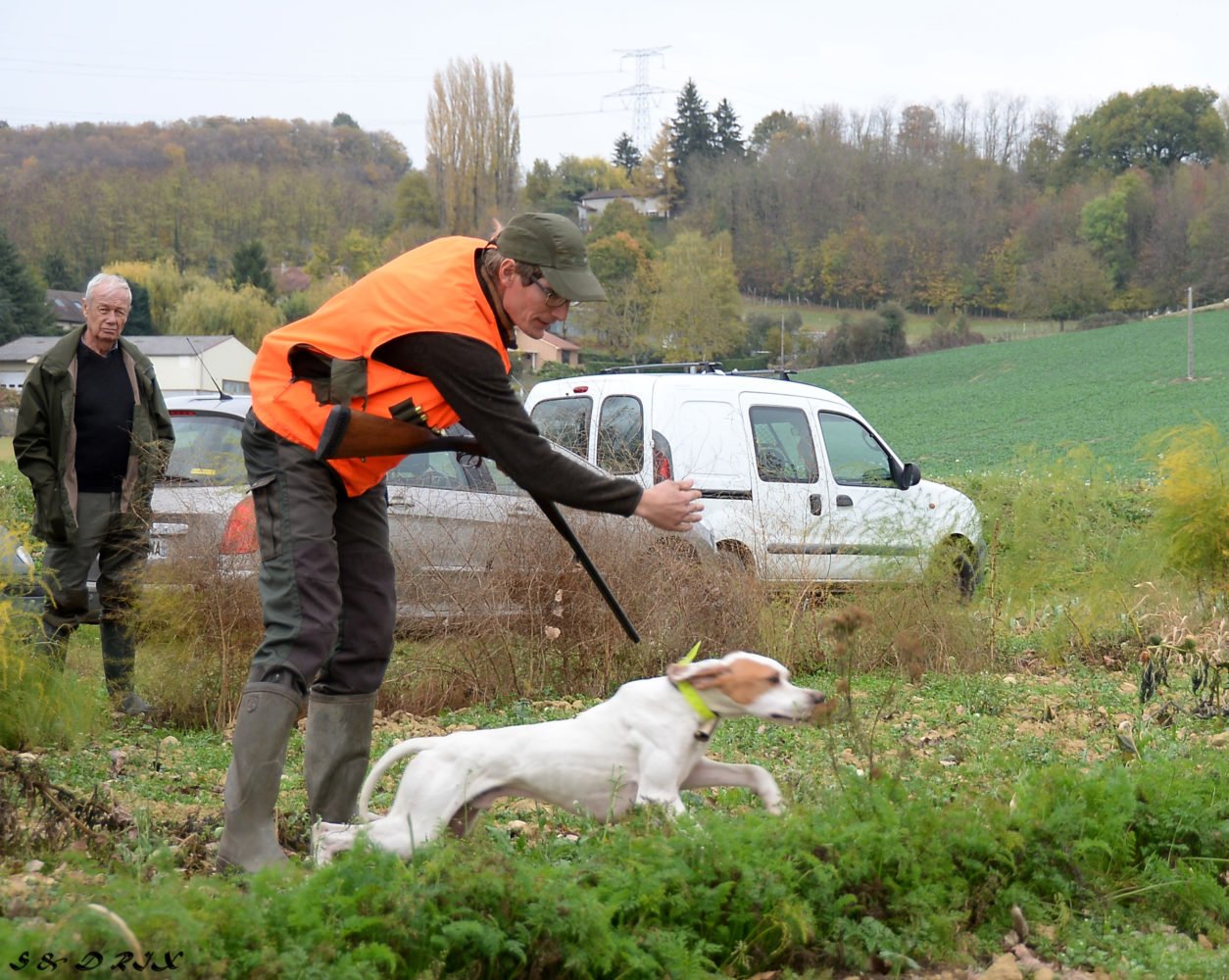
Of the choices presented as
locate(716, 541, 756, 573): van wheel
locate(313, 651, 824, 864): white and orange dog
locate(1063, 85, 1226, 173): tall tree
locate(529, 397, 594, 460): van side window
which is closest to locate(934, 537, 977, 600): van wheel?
locate(716, 541, 756, 573): van wheel

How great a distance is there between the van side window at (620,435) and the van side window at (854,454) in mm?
1925

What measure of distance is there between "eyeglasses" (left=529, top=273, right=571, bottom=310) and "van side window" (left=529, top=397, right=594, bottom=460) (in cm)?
537

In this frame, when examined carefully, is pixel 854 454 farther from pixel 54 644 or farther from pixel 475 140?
pixel 475 140

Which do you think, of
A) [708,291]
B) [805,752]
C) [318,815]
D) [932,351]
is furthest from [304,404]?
[932,351]

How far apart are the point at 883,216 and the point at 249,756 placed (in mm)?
77527

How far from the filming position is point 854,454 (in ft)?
38.4

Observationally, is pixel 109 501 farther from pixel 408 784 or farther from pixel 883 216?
pixel 883 216

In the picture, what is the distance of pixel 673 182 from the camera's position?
107 metres

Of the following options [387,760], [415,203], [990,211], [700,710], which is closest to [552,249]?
[700,710]

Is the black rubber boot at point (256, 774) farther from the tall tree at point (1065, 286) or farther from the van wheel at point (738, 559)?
the tall tree at point (1065, 286)

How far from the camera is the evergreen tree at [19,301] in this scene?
67188 millimetres

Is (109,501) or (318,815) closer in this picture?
(318,815)

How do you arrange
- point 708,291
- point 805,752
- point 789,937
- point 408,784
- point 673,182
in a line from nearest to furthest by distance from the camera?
point 789,937 → point 408,784 → point 805,752 → point 708,291 → point 673,182

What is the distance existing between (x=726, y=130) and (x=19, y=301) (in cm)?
6769
